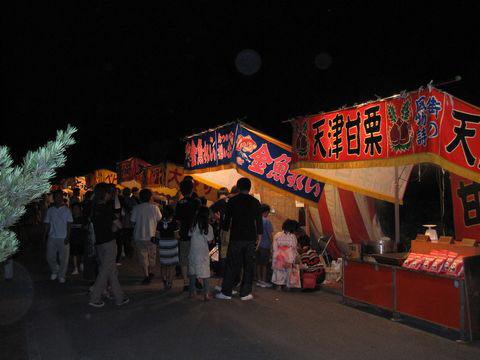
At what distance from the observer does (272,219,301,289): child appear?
10070mm

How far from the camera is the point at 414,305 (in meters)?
7.12

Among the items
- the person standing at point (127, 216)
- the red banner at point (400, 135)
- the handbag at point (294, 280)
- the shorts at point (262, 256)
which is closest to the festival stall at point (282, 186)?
the red banner at point (400, 135)

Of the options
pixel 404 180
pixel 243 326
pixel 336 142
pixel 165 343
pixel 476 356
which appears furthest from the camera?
pixel 404 180

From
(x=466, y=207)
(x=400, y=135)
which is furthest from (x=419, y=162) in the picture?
(x=466, y=207)

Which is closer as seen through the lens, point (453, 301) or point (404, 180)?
point (453, 301)

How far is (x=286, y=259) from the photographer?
10117 millimetres

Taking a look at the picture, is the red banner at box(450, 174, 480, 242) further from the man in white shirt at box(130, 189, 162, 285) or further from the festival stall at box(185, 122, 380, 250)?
the man in white shirt at box(130, 189, 162, 285)

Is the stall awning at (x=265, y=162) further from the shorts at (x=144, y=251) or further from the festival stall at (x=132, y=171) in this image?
the festival stall at (x=132, y=171)

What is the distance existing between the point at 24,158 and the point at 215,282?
8.62m

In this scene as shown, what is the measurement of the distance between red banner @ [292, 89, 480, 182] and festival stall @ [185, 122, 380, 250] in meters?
1.51

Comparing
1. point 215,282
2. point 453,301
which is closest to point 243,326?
point 453,301

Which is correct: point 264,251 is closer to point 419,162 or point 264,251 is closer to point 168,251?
point 168,251

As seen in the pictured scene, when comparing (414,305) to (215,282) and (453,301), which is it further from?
(215,282)

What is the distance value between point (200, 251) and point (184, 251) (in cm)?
80
